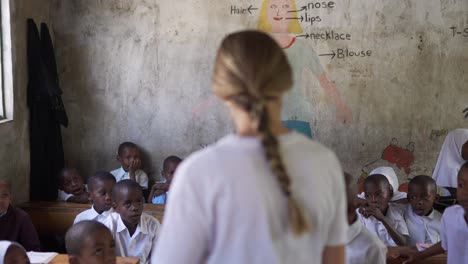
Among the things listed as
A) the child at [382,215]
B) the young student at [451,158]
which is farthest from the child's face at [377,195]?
the young student at [451,158]

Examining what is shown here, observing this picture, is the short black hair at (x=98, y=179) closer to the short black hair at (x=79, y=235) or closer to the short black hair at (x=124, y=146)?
the short black hair at (x=124, y=146)

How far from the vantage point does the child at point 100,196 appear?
148 inches

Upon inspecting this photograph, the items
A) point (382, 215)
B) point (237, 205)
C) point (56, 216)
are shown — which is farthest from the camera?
point (56, 216)

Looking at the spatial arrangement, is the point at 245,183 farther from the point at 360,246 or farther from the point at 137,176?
the point at 137,176

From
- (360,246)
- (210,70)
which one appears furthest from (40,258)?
(210,70)

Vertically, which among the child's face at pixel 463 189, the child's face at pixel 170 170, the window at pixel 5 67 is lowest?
the child's face at pixel 170 170

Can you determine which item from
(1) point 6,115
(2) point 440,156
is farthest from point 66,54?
(2) point 440,156

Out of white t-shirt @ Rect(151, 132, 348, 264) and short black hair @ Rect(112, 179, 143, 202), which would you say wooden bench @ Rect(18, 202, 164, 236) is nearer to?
short black hair @ Rect(112, 179, 143, 202)

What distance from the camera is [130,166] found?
5.10 m

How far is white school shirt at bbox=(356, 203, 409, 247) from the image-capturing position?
11.6 feet

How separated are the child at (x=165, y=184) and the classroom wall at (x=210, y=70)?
1.14 ft

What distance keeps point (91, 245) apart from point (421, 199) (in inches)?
89.2

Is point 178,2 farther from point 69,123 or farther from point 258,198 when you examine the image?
point 258,198

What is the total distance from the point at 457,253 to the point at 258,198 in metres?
1.75
